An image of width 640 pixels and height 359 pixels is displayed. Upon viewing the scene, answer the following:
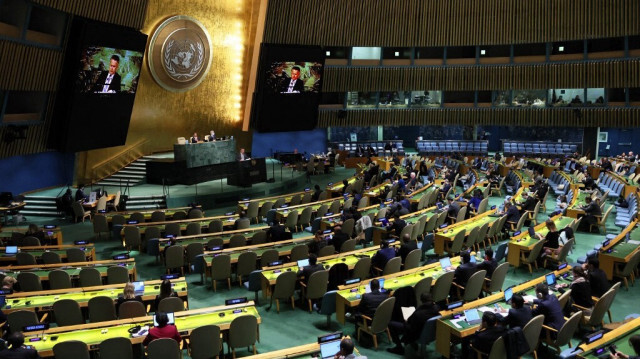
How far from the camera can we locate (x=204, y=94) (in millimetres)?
28078

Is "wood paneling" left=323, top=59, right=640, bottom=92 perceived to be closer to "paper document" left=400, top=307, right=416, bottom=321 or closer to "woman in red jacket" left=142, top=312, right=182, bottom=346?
"paper document" left=400, top=307, right=416, bottom=321

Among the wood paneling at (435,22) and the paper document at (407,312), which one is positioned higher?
the wood paneling at (435,22)

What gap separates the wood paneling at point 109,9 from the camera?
1803cm

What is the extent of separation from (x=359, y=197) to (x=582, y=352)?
1240cm

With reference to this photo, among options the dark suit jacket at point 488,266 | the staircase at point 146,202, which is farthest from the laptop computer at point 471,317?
the staircase at point 146,202

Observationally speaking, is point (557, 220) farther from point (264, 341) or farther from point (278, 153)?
point (278, 153)

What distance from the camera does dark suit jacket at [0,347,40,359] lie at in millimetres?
6449

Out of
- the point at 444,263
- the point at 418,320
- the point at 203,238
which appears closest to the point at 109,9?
the point at 203,238

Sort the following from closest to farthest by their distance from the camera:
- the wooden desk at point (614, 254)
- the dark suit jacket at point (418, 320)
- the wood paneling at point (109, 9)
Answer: the dark suit jacket at point (418, 320), the wooden desk at point (614, 254), the wood paneling at point (109, 9)

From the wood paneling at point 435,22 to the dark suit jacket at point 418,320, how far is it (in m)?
23.9

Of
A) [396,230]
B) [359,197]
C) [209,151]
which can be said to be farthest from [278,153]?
[396,230]

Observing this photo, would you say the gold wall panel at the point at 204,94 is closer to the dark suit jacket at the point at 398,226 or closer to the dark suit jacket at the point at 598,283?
the dark suit jacket at the point at 398,226

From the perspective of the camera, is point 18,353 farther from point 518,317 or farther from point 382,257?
point 382,257

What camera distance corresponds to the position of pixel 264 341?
29.9 feet
